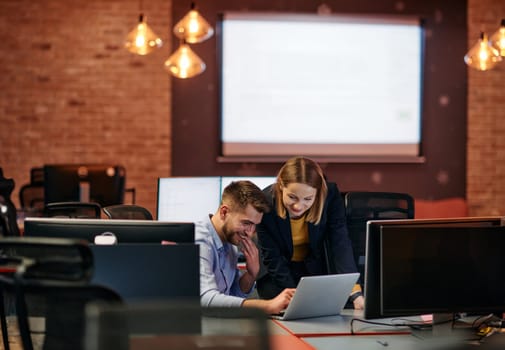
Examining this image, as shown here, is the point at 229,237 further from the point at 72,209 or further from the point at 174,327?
the point at 72,209

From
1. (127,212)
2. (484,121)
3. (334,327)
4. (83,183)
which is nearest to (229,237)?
(334,327)

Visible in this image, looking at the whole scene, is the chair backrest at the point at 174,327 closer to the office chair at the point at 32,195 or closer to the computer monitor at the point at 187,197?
the computer monitor at the point at 187,197

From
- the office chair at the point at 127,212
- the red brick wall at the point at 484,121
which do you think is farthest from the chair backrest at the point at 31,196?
the red brick wall at the point at 484,121

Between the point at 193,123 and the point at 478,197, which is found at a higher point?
the point at 193,123

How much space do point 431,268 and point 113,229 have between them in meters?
1.11

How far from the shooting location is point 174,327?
131 centimetres

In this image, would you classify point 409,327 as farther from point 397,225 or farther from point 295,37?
point 295,37

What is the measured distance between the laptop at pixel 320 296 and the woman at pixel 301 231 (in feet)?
A: 1.12

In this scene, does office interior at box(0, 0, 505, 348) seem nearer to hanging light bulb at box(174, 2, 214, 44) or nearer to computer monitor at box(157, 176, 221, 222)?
hanging light bulb at box(174, 2, 214, 44)

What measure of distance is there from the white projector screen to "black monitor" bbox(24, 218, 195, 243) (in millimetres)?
4919

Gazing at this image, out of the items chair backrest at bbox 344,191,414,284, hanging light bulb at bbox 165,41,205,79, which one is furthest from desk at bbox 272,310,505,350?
hanging light bulb at bbox 165,41,205,79

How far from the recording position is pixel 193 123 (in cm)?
748

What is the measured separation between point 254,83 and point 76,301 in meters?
5.84

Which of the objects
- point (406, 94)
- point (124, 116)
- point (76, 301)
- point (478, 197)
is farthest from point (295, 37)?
point (76, 301)
